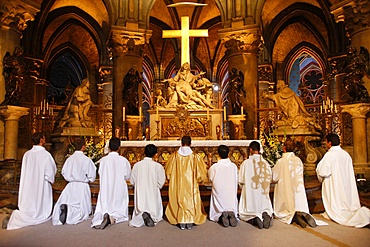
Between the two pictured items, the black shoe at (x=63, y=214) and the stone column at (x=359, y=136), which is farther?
the stone column at (x=359, y=136)

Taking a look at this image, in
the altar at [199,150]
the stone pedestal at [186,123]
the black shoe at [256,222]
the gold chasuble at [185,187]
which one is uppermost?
the stone pedestal at [186,123]

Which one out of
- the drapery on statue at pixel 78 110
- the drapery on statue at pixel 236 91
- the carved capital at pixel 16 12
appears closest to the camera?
the carved capital at pixel 16 12

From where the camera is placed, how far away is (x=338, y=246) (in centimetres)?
397

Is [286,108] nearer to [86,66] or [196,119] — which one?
[196,119]

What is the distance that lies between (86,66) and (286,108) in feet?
57.9

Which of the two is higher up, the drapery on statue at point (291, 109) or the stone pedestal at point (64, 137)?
the drapery on statue at point (291, 109)

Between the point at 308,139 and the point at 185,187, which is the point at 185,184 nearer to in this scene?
the point at 185,187

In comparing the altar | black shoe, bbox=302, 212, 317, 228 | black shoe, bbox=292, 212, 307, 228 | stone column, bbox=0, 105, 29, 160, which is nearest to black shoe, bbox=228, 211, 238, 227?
black shoe, bbox=292, 212, 307, 228

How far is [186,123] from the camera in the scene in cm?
944

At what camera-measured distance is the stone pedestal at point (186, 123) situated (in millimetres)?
9445

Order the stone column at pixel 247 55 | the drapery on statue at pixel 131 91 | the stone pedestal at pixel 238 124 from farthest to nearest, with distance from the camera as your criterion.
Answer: the stone column at pixel 247 55, the drapery on statue at pixel 131 91, the stone pedestal at pixel 238 124

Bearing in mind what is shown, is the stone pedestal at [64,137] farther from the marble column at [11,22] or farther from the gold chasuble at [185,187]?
the gold chasuble at [185,187]

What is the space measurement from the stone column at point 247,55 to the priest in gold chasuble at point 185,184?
8.04 m

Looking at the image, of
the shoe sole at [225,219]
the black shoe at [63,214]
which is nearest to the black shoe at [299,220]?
the shoe sole at [225,219]
